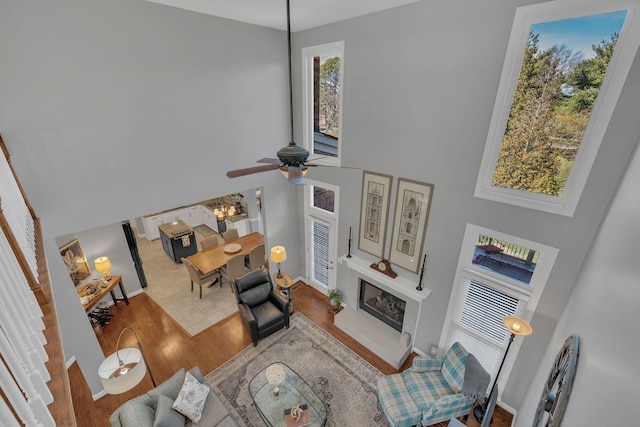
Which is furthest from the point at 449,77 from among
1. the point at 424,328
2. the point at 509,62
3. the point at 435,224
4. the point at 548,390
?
the point at 424,328

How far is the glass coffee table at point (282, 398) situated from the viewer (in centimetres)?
411

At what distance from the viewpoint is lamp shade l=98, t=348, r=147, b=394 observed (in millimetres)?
2775

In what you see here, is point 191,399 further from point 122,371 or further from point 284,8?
point 284,8

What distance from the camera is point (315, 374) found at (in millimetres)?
5082

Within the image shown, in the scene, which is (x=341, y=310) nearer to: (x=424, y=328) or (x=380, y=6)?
(x=424, y=328)

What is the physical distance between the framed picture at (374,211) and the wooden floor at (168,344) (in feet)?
6.88

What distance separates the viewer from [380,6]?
4031 mm

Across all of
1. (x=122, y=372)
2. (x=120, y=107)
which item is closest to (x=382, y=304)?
(x=122, y=372)

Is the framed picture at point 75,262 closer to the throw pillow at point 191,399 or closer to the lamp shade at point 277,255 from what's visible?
the throw pillow at point 191,399

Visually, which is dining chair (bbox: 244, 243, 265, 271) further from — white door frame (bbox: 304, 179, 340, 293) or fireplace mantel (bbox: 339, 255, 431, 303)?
fireplace mantel (bbox: 339, 255, 431, 303)

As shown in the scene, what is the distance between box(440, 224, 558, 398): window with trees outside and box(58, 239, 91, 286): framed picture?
25.4 feet

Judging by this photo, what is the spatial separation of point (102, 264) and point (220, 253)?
8.45 ft

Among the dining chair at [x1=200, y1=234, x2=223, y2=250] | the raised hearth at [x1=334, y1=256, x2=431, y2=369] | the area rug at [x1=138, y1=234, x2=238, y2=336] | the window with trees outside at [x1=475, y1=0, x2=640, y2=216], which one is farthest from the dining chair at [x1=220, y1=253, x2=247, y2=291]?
the window with trees outside at [x1=475, y1=0, x2=640, y2=216]

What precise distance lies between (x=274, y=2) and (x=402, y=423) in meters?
6.27
